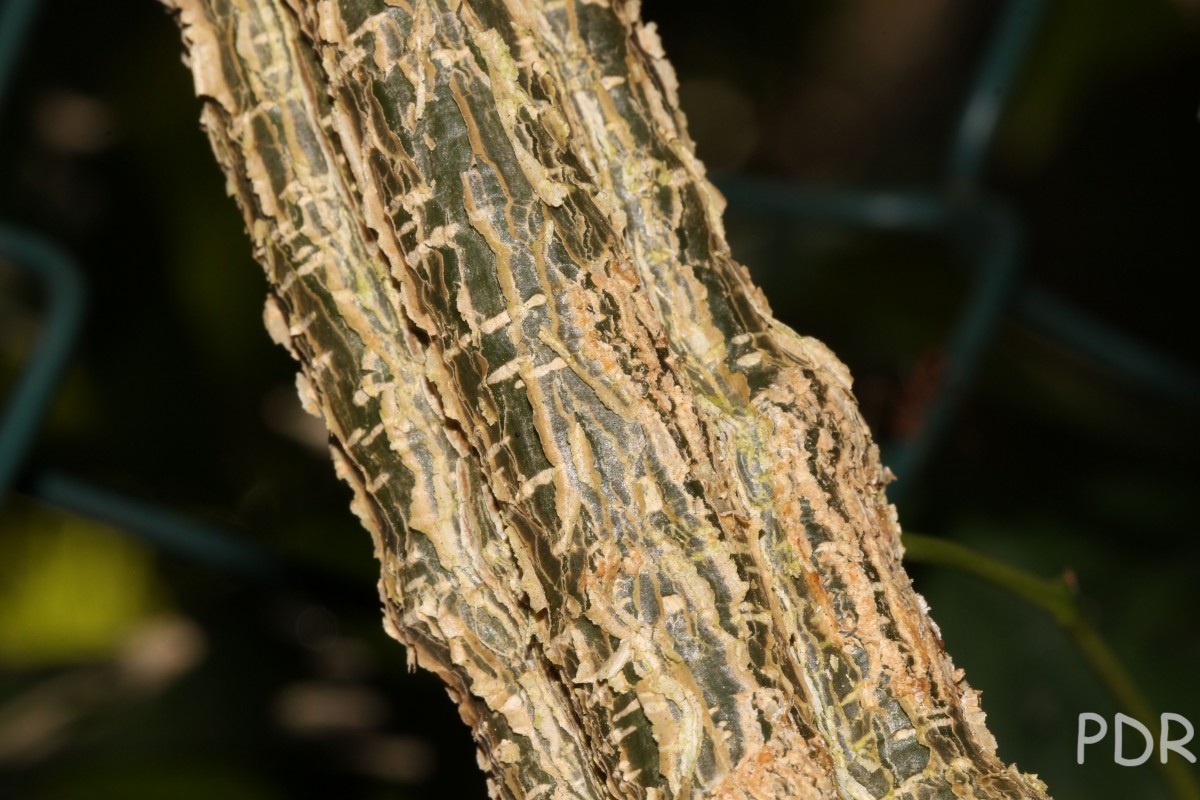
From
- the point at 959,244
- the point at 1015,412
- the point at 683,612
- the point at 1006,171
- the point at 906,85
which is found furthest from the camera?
the point at 906,85

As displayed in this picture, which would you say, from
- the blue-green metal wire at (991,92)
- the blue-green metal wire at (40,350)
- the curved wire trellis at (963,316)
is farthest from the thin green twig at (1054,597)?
the blue-green metal wire at (40,350)

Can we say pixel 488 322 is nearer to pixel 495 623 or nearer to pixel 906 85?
pixel 495 623

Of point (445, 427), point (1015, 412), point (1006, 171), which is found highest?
point (445, 427)

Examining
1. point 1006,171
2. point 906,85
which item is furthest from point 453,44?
point 906,85

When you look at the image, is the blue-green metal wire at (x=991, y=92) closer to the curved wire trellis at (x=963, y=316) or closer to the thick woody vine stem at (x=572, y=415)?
the curved wire trellis at (x=963, y=316)

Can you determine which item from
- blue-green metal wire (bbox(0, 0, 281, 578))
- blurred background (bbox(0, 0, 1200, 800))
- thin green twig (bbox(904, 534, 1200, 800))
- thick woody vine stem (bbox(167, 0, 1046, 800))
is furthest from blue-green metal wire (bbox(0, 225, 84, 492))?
thin green twig (bbox(904, 534, 1200, 800))

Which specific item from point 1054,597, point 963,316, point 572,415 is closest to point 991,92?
point 963,316

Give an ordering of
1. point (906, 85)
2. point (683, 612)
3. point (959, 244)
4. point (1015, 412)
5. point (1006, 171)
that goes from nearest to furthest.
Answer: point (683, 612), point (959, 244), point (1015, 412), point (1006, 171), point (906, 85)
